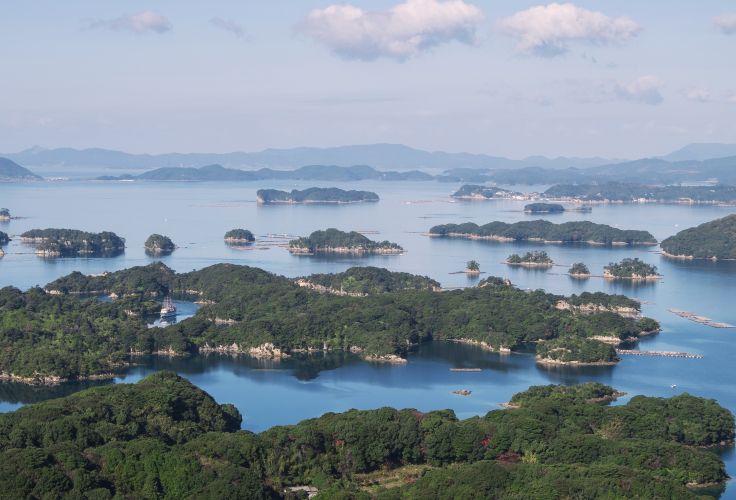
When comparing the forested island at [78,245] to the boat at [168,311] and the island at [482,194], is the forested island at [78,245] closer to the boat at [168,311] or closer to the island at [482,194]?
the boat at [168,311]

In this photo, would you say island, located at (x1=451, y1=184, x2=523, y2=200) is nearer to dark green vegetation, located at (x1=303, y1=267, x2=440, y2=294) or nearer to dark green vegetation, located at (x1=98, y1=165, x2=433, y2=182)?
dark green vegetation, located at (x1=98, y1=165, x2=433, y2=182)

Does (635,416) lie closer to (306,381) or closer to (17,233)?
(306,381)

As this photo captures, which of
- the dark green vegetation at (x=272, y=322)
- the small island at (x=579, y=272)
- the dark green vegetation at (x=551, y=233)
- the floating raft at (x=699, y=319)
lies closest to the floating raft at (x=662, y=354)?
the dark green vegetation at (x=272, y=322)

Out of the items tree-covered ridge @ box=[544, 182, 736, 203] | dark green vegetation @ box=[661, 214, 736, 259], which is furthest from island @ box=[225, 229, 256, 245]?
tree-covered ridge @ box=[544, 182, 736, 203]

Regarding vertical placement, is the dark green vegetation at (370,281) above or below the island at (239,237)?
below

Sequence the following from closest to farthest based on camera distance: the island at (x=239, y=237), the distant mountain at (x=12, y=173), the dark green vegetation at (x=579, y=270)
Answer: the dark green vegetation at (x=579, y=270), the island at (x=239, y=237), the distant mountain at (x=12, y=173)

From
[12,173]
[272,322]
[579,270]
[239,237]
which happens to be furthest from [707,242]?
[12,173]

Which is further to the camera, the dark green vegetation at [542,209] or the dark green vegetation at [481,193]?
the dark green vegetation at [481,193]
